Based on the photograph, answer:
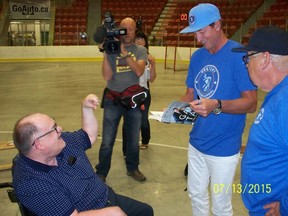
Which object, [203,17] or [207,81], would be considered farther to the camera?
[207,81]

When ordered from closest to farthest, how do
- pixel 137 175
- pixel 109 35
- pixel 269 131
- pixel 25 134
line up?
1. pixel 269 131
2. pixel 25 134
3. pixel 109 35
4. pixel 137 175

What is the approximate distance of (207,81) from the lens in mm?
2506

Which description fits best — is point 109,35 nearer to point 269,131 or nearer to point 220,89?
point 220,89

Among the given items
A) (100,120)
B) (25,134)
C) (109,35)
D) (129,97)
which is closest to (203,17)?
(109,35)

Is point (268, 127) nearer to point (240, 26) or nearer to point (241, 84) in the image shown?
point (241, 84)

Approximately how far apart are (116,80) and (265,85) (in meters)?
2.32

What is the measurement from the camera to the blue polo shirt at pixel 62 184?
1.98m

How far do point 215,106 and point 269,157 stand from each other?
73 cm

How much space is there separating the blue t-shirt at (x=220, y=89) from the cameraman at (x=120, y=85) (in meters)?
1.19

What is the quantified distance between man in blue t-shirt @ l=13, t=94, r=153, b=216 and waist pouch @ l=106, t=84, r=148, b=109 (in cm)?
130

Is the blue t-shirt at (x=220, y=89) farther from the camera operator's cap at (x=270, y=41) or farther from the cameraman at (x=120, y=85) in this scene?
the cameraman at (x=120, y=85)

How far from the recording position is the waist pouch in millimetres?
3750

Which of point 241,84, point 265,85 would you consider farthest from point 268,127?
point 241,84

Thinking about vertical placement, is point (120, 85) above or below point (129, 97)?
above
